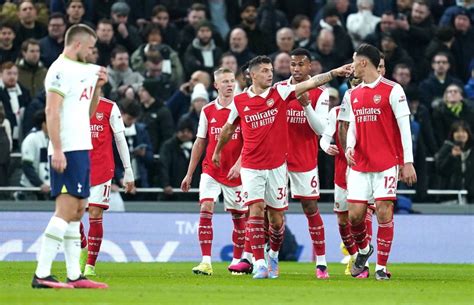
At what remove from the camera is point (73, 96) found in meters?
14.1

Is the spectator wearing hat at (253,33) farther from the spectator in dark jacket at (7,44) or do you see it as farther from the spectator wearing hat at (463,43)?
the spectator in dark jacket at (7,44)

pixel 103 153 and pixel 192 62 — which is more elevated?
pixel 192 62

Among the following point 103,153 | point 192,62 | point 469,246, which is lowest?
point 469,246

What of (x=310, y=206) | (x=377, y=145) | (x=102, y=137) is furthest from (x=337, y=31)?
(x=377, y=145)

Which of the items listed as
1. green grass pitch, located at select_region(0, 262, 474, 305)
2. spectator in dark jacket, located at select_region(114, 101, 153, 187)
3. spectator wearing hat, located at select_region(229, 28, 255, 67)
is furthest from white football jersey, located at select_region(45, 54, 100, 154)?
spectator wearing hat, located at select_region(229, 28, 255, 67)

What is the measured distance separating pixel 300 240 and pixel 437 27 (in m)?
6.98

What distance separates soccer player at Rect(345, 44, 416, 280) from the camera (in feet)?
55.9

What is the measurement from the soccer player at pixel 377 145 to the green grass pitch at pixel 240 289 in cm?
83

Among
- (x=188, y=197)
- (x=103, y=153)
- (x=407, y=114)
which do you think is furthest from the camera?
(x=188, y=197)

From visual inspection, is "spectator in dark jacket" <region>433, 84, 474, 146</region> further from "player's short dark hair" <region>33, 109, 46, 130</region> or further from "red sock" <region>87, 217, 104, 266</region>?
"red sock" <region>87, 217, 104, 266</region>

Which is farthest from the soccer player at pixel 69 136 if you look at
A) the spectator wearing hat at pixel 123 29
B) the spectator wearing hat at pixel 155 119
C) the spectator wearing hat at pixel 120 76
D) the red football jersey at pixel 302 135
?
the spectator wearing hat at pixel 123 29

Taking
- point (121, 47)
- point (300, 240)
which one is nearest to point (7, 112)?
point (121, 47)

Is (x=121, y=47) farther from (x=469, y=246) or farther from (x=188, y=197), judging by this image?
(x=469, y=246)

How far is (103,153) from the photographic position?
61.1ft
